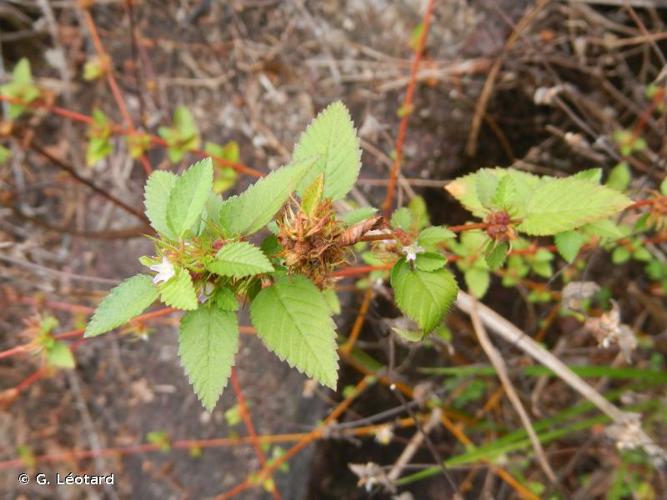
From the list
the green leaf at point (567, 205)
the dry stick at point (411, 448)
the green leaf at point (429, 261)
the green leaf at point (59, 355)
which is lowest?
the dry stick at point (411, 448)

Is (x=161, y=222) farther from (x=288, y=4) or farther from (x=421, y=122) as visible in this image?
(x=288, y=4)

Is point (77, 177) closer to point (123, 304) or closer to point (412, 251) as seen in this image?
point (123, 304)

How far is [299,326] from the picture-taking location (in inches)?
41.3

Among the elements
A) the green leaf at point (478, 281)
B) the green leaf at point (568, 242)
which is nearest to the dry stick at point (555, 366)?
the green leaf at point (478, 281)

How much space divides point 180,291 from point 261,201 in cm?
21

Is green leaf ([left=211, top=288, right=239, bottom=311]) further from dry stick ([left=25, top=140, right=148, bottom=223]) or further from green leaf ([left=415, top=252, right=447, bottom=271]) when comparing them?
dry stick ([left=25, top=140, right=148, bottom=223])

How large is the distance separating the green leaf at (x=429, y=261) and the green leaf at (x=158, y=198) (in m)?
0.51

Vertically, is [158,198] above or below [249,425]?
above

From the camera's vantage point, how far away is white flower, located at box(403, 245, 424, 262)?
1.14 metres

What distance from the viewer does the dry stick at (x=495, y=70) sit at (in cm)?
224

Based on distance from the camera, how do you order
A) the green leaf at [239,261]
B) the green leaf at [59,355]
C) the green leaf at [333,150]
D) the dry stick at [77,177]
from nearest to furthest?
the green leaf at [239,261]
the green leaf at [333,150]
the green leaf at [59,355]
the dry stick at [77,177]

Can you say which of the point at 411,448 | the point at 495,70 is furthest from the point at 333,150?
the point at 411,448

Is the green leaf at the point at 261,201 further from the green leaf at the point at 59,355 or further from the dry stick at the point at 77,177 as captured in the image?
the dry stick at the point at 77,177

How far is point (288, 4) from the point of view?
8.07 ft
